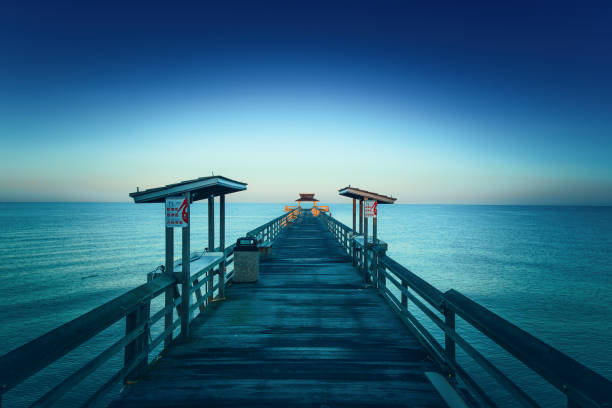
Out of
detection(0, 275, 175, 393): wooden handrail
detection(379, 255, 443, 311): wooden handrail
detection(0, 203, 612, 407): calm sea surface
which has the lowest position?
detection(0, 203, 612, 407): calm sea surface

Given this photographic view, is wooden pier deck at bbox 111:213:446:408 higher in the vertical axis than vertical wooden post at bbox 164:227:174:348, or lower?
lower

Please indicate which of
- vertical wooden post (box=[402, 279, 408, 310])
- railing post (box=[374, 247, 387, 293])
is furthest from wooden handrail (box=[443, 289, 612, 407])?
railing post (box=[374, 247, 387, 293])

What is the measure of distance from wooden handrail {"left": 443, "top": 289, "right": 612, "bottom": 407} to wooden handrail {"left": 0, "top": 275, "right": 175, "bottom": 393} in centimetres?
326

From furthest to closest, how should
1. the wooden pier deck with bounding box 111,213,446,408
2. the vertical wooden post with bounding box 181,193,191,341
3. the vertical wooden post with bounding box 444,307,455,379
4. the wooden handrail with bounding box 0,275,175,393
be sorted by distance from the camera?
the vertical wooden post with bounding box 181,193,191,341, the vertical wooden post with bounding box 444,307,455,379, the wooden pier deck with bounding box 111,213,446,408, the wooden handrail with bounding box 0,275,175,393

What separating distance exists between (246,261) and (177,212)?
172 inches

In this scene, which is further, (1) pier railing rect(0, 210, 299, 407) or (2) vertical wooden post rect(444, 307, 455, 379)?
(2) vertical wooden post rect(444, 307, 455, 379)

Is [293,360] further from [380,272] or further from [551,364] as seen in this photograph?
[380,272]

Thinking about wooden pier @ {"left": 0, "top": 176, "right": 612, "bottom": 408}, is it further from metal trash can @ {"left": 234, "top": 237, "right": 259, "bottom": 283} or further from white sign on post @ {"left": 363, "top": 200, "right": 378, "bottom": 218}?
white sign on post @ {"left": 363, "top": 200, "right": 378, "bottom": 218}

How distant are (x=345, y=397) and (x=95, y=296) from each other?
20928mm

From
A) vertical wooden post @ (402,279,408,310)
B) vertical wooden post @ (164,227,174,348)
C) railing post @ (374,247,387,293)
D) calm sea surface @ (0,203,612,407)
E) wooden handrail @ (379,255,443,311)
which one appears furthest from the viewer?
calm sea surface @ (0,203,612,407)

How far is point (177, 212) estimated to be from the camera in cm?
497

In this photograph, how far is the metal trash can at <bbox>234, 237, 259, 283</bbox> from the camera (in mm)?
9000

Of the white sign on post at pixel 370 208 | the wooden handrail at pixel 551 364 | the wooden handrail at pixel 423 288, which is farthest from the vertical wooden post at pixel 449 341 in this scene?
the white sign on post at pixel 370 208

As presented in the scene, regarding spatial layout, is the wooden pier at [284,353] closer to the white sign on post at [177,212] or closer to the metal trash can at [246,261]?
the white sign on post at [177,212]
